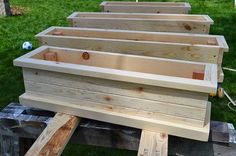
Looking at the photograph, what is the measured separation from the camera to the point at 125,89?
64.9 inches

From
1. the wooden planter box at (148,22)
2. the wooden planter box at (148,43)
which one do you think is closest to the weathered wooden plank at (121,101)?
the wooden planter box at (148,43)

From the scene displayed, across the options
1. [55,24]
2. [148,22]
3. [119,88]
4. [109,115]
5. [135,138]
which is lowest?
[55,24]

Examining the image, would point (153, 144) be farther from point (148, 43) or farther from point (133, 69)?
point (148, 43)

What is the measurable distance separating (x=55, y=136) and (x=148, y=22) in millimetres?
1455

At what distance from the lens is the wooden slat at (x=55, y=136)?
1.54m

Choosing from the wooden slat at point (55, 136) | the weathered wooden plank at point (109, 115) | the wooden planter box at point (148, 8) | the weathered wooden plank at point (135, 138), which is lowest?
the weathered wooden plank at point (135, 138)

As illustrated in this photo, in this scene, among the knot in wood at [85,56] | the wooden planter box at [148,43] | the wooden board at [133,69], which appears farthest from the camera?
the wooden planter box at [148,43]

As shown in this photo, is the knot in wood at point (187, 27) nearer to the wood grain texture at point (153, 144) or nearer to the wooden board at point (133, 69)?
the wooden board at point (133, 69)

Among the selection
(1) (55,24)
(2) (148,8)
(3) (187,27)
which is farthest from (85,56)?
(1) (55,24)

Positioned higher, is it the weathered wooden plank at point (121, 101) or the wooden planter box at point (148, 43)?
the wooden planter box at point (148, 43)

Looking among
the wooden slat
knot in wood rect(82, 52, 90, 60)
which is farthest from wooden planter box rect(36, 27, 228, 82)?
the wooden slat

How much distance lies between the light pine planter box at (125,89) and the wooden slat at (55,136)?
6cm

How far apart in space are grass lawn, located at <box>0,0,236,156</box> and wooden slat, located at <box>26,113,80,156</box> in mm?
1265

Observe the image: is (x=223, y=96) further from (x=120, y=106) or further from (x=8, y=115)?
(x=8, y=115)
